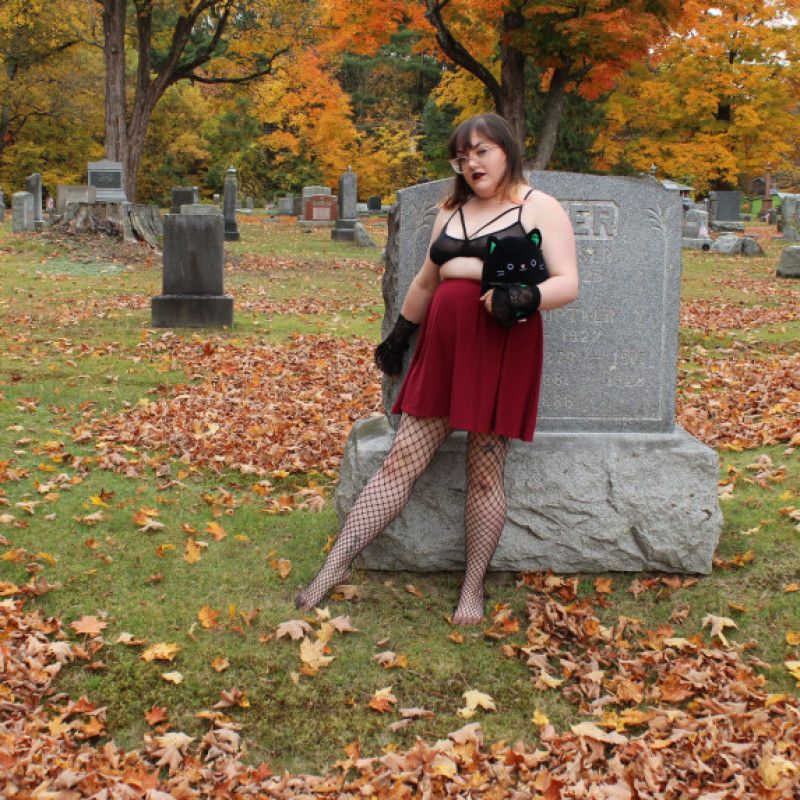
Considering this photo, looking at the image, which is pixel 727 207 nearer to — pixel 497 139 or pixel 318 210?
pixel 318 210

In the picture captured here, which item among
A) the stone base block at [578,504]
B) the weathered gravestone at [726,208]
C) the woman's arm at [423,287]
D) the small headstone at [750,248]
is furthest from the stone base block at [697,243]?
the woman's arm at [423,287]

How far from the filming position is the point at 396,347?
14.6 feet

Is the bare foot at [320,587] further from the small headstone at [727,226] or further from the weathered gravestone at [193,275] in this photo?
the small headstone at [727,226]

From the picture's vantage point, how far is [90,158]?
123 ft

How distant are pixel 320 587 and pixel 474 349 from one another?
126 centimetres

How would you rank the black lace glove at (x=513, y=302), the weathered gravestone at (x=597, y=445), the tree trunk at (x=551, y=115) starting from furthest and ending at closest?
the tree trunk at (x=551, y=115) → the weathered gravestone at (x=597, y=445) → the black lace glove at (x=513, y=302)

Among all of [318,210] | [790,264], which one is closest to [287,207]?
[318,210]

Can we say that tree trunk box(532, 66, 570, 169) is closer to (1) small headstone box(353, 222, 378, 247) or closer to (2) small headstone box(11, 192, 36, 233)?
(1) small headstone box(353, 222, 378, 247)

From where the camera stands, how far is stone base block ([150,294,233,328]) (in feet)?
36.6

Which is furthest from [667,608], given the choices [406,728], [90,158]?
[90,158]

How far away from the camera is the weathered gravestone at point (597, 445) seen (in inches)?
178

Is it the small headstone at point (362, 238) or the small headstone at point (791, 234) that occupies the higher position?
the small headstone at point (791, 234)

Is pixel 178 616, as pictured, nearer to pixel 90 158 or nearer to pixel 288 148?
pixel 90 158

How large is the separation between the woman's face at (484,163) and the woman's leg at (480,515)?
42.2 inches
